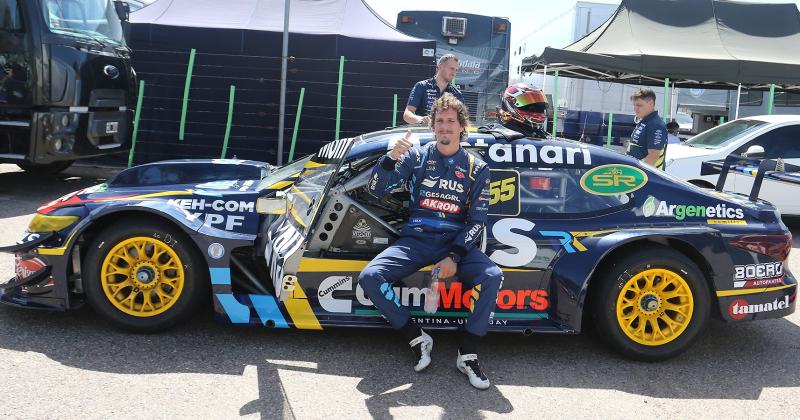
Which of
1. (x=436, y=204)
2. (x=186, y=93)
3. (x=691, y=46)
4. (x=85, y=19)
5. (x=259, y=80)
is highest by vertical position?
(x=691, y=46)

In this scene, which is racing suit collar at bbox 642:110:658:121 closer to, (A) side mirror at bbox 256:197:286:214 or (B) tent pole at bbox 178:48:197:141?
(A) side mirror at bbox 256:197:286:214

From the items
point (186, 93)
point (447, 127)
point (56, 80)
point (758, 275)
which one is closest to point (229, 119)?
point (186, 93)

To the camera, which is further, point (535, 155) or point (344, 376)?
point (535, 155)

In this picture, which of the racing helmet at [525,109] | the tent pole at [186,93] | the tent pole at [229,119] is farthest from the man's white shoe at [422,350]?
the tent pole at [186,93]

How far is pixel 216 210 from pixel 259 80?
260 inches

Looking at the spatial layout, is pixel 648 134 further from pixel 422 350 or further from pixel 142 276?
pixel 142 276

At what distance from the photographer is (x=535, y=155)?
3906 millimetres

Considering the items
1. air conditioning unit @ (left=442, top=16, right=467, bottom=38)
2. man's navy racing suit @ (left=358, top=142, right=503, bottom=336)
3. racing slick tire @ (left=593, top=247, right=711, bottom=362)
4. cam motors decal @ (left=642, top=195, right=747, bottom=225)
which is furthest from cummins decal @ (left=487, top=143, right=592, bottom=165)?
air conditioning unit @ (left=442, top=16, right=467, bottom=38)

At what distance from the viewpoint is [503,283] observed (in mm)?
3756

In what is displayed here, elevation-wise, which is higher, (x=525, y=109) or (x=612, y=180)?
(x=525, y=109)

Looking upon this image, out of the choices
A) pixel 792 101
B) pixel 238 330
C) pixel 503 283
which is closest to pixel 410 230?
pixel 503 283

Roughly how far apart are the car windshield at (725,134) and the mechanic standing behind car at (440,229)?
19.9 feet

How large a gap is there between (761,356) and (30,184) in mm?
8848

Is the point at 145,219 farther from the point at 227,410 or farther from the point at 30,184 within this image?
the point at 30,184
